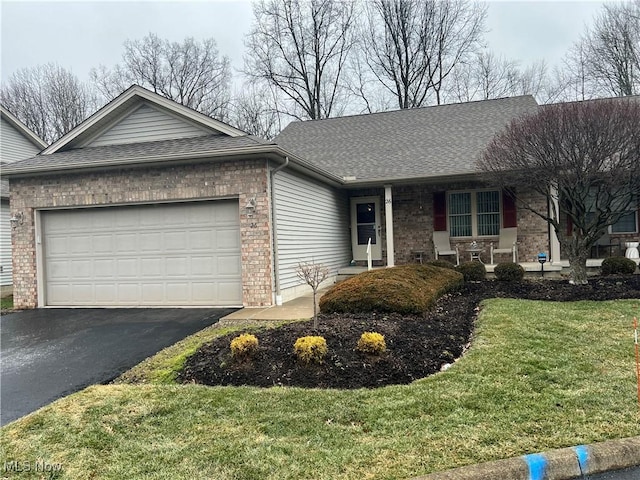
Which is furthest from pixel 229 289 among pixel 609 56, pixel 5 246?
pixel 609 56

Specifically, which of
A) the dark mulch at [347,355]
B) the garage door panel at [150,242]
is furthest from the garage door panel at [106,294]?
the dark mulch at [347,355]

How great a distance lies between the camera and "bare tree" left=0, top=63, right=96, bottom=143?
30.4 meters

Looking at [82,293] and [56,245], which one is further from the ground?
[56,245]

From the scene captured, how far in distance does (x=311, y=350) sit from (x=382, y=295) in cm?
271

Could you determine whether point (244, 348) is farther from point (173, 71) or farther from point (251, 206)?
point (173, 71)

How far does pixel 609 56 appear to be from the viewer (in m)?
24.8

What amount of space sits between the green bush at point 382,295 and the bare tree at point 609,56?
2262 cm

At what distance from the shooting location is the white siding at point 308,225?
9633 millimetres

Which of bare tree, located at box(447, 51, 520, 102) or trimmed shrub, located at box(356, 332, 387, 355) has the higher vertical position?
bare tree, located at box(447, 51, 520, 102)

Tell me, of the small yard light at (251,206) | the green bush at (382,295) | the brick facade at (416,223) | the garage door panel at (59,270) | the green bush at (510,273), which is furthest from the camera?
the brick facade at (416,223)

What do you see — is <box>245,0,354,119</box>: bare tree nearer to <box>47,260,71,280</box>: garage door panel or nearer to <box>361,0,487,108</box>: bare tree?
<box>361,0,487,108</box>: bare tree

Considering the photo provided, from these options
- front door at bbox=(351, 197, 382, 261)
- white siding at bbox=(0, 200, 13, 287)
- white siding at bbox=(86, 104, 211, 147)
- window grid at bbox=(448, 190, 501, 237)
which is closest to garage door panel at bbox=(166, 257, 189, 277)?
white siding at bbox=(86, 104, 211, 147)

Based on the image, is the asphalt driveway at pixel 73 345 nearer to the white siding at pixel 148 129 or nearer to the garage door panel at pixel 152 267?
the garage door panel at pixel 152 267

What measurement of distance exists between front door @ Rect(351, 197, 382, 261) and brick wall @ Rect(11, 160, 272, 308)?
626 centimetres
